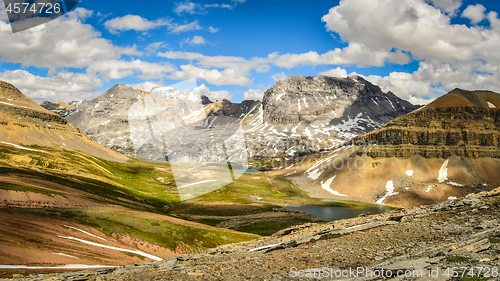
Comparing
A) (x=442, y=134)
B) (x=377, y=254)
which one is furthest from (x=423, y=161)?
(x=377, y=254)

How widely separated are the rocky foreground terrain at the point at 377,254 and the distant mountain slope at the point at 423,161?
126m

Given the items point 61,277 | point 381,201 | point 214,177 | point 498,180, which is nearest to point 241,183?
point 214,177

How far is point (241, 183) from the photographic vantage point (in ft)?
593

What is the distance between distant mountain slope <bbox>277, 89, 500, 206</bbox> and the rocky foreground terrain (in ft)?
412

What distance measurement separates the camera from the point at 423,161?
554 ft

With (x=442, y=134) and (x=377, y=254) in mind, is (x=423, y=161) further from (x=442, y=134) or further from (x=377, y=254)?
(x=377, y=254)

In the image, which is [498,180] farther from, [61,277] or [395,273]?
[61,277]

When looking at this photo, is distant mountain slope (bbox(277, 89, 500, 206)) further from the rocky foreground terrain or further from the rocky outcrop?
the rocky foreground terrain

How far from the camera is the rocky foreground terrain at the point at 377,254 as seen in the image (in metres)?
19.0

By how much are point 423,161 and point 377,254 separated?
17245 centimetres

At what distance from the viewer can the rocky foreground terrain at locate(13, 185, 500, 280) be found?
19.0m

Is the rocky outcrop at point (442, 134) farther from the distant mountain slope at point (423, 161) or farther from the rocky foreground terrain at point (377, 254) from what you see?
the rocky foreground terrain at point (377, 254)

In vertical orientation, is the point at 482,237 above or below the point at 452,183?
above

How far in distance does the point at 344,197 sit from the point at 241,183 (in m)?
63.2
